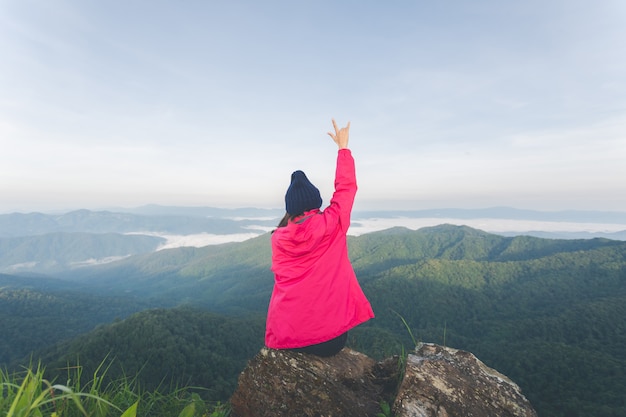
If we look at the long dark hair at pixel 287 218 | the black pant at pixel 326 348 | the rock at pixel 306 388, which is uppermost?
the long dark hair at pixel 287 218

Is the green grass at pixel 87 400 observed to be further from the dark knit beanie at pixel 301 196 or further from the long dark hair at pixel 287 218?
the dark knit beanie at pixel 301 196

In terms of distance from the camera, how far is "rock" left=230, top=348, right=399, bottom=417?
4219 millimetres

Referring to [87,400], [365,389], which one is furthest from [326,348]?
[87,400]

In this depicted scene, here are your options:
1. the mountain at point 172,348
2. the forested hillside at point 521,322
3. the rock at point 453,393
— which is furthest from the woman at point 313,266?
the mountain at point 172,348

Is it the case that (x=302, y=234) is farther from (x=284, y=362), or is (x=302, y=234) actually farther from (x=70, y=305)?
(x=70, y=305)

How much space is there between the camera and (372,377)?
5.06m

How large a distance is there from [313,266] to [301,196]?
3.14 feet

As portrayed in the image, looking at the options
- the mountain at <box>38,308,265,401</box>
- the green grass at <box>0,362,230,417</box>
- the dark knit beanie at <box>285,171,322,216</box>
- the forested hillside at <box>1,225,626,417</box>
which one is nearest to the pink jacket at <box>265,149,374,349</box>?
the dark knit beanie at <box>285,171,322,216</box>

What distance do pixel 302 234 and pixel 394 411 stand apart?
2516 mm

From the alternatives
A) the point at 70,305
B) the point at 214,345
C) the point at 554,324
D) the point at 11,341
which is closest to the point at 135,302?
the point at 70,305

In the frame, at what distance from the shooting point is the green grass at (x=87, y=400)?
264 cm

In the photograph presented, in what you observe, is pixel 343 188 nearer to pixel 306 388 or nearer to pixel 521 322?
pixel 306 388

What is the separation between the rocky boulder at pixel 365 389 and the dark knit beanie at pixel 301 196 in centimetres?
225

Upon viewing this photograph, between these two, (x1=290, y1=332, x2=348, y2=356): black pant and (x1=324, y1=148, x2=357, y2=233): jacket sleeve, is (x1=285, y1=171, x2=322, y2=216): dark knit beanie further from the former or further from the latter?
(x1=290, y1=332, x2=348, y2=356): black pant
